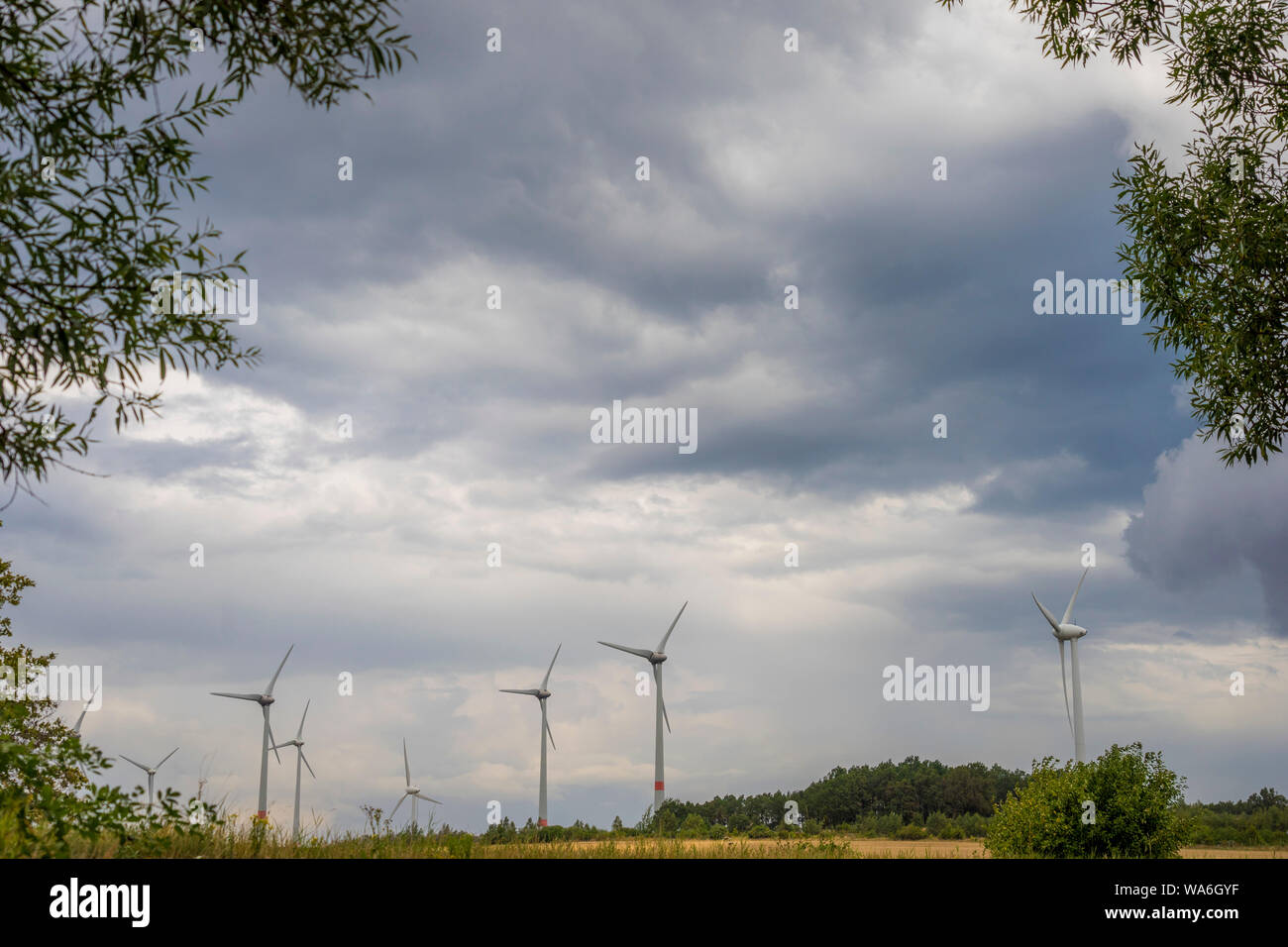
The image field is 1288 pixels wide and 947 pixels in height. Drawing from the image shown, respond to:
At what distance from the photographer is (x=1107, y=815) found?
82.5 ft

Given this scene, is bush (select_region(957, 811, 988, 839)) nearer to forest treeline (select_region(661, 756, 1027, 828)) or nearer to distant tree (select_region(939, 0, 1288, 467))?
forest treeline (select_region(661, 756, 1027, 828))

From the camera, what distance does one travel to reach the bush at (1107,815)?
81.0ft

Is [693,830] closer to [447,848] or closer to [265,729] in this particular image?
[447,848]

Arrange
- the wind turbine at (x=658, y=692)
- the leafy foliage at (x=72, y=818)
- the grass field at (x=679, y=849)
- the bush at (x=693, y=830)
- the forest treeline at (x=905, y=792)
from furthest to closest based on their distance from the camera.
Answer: the forest treeline at (x=905, y=792)
the wind turbine at (x=658, y=692)
the bush at (x=693, y=830)
the grass field at (x=679, y=849)
the leafy foliage at (x=72, y=818)

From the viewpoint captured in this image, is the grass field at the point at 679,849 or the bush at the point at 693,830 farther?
the bush at the point at 693,830

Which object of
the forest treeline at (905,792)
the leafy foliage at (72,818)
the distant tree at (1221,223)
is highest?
the distant tree at (1221,223)

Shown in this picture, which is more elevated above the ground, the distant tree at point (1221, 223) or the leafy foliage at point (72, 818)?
the distant tree at point (1221, 223)

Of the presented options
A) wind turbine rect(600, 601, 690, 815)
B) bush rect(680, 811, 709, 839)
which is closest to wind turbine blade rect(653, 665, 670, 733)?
wind turbine rect(600, 601, 690, 815)

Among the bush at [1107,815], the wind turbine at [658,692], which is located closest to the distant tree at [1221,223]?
the bush at [1107,815]

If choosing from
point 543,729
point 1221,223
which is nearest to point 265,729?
point 543,729

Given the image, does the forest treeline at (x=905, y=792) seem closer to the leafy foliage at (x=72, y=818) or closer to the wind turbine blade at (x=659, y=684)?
the wind turbine blade at (x=659, y=684)
